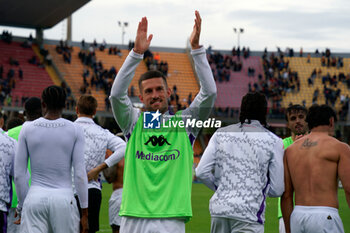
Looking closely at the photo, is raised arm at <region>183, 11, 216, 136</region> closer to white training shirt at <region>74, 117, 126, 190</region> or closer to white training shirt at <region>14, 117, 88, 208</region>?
white training shirt at <region>14, 117, 88, 208</region>

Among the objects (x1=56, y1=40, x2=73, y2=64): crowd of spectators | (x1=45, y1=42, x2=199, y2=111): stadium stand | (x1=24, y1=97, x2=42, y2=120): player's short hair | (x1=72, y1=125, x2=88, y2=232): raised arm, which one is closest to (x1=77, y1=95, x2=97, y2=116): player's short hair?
(x1=24, y1=97, x2=42, y2=120): player's short hair

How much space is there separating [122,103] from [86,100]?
2611 mm

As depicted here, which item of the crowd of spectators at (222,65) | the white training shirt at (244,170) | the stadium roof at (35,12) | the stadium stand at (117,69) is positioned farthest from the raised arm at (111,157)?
the crowd of spectators at (222,65)

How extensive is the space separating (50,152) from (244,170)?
63.8 inches

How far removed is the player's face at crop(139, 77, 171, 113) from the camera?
4316 millimetres

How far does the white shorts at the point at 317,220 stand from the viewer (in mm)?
4906

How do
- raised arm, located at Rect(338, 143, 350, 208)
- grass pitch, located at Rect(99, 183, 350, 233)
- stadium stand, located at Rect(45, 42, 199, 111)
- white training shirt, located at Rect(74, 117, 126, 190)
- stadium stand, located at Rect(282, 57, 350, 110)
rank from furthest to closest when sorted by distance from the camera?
1. stadium stand, located at Rect(282, 57, 350, 110)
2. stadium stand, located at Rect(45, 42, 199, 111)
3. grass pitch, located at Rect(99, 183, 350, 233)
4. white training shirt, located at Rect(74, 117, 126, 190)
5. raised arm, located at Rect(338, 143, 350, 208)

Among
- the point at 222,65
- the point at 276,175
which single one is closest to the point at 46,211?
the point at 276,175

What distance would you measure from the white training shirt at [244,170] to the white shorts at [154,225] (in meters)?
0.82

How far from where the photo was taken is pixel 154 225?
13.7 feet

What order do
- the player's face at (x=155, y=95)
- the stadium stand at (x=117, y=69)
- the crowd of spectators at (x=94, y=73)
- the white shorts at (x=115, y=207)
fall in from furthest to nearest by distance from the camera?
the crowd of spectators at (x=94, y=73) → the stadium stand at (x=117, y=69) → the white shorts at (x=115, y=207) → the player's face at (x=155, y=95)

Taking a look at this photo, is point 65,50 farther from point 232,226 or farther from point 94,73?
point 232,226

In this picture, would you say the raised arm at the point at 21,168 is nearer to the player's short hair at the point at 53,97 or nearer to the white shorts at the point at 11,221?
the player's short hair at the point at 53,97

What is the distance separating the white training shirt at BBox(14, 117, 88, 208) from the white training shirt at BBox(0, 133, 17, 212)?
2.79 ft
